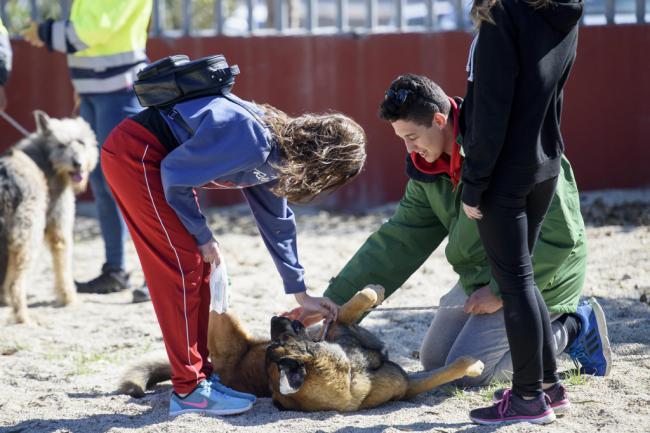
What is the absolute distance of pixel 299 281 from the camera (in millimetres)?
4008

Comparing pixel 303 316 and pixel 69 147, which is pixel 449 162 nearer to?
pixel 303 316

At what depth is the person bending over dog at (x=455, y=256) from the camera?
3918 mm

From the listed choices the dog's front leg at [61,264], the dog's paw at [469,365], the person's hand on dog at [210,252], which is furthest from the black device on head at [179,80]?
the dog's front leg at [61,264]

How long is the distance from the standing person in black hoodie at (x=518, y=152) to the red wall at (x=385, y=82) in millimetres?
5400

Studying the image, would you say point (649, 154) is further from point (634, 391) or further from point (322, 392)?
point (322, 392)

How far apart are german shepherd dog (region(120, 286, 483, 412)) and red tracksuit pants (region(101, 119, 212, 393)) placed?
41 cm

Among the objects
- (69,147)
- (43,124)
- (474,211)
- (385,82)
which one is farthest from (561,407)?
(385,82)

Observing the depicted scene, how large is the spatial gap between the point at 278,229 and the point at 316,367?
632 mm

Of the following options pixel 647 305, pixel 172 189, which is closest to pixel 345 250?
pixel 647 305

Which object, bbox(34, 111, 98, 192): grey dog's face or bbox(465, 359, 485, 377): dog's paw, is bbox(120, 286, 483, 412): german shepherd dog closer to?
bbox(465, 359, 485, 377): dog's paw

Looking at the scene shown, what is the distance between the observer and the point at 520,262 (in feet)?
11.4

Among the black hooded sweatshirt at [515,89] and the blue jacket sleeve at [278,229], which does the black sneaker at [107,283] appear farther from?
the black hooded sweatshirt at [515,89]

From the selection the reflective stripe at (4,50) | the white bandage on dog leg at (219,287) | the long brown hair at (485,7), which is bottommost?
the white bandage on dog leg at (219,287)

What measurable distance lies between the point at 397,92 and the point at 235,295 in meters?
2.74
